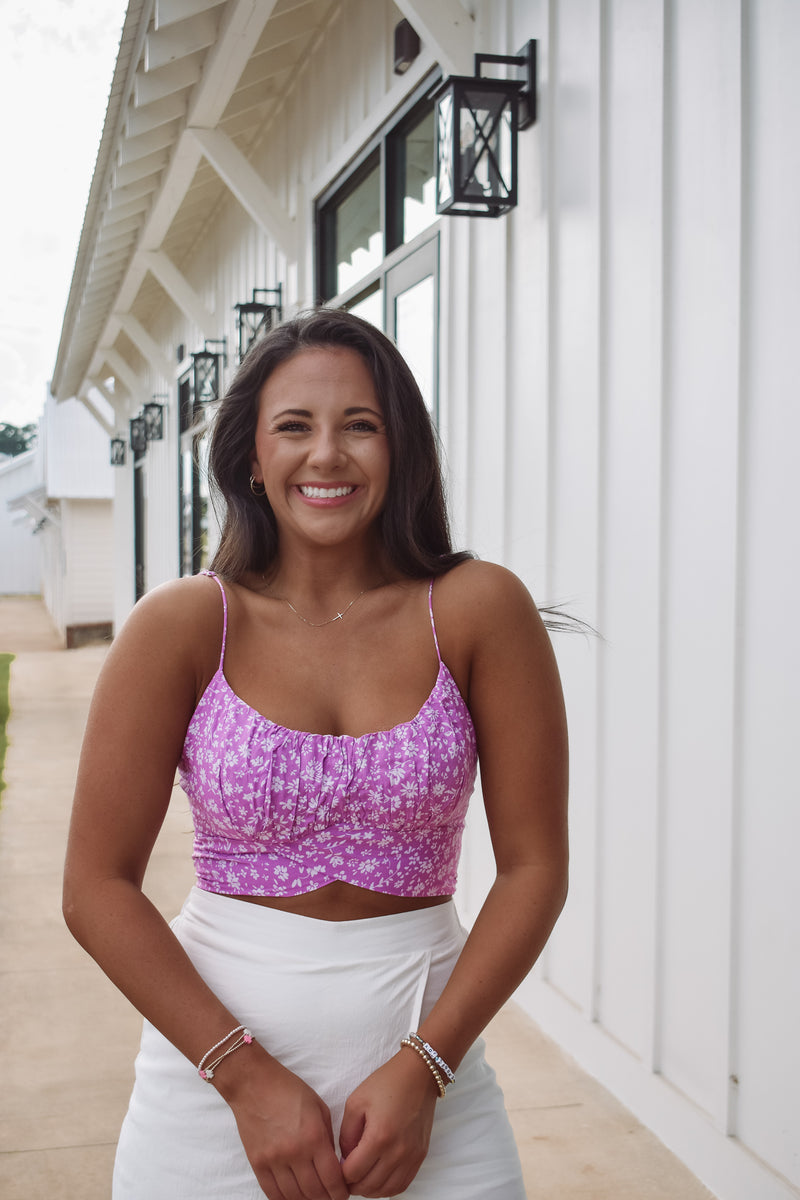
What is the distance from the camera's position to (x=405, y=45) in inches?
158

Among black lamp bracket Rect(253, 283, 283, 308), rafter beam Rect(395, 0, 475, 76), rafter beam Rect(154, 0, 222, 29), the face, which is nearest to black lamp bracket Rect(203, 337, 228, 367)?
black lamp bracket Rect(253, 283, 283, 308)

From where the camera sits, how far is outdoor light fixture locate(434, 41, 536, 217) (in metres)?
2.96

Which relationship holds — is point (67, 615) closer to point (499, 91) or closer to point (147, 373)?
point (147, 373)

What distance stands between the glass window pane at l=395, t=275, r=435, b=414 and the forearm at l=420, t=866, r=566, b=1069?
2.81 meters

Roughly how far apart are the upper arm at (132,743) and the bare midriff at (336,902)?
17 centimetres

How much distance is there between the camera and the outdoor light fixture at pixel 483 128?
2.96 metres

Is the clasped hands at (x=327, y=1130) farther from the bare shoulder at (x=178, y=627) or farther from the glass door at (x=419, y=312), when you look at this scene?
the glass door at (x=419, y=312)

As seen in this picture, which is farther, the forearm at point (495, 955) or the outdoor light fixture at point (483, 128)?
the outdoor light fixture at point (483, 128)

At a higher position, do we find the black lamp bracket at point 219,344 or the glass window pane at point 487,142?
the black lamp bracket at point 219,344

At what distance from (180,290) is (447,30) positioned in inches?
173

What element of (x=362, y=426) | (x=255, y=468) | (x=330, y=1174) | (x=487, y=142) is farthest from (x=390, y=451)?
(x=487, y=142)

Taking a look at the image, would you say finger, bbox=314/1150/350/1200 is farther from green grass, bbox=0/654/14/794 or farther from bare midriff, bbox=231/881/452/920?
green grass, bbox=0/654/14/794

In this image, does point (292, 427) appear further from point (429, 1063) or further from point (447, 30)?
point (447, 30)

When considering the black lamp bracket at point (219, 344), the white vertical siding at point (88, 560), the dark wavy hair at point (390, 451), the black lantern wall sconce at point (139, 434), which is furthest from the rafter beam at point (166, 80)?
the white vertical siding at point (88, 560)
